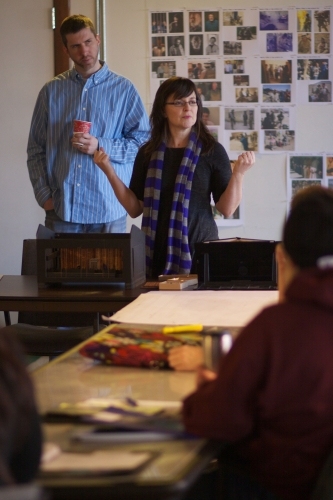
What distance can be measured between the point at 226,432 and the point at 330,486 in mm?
244

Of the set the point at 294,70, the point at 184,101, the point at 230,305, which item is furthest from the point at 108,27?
the point at 230,305

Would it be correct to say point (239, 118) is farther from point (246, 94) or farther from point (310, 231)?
point (310, 231)

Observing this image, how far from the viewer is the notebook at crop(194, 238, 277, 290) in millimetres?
3121

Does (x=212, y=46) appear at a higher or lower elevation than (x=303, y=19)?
lower

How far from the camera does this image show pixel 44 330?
3.84 meters

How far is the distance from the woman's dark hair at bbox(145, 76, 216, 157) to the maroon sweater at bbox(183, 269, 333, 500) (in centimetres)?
217

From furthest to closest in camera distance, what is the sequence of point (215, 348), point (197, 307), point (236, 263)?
point (236, 263)
point (197, 307)
point (215, 348)

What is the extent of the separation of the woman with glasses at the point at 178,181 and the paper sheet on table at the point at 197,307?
62 centimetres

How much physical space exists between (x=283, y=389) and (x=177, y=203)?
2171 millimetres

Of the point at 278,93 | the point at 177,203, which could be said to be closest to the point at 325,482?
the point at 177,203

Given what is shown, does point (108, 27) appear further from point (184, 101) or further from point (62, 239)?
point (62, 239)

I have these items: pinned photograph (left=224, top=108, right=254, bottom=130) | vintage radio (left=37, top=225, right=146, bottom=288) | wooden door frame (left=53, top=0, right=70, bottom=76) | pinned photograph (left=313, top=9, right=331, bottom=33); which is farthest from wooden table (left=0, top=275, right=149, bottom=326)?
pinned photograph (left=313, top=9, right=331, bottom=33)

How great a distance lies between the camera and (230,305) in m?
2.64

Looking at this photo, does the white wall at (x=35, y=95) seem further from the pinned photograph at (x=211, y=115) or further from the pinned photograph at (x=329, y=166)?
the pinned photograph at (x=211, y=115)
